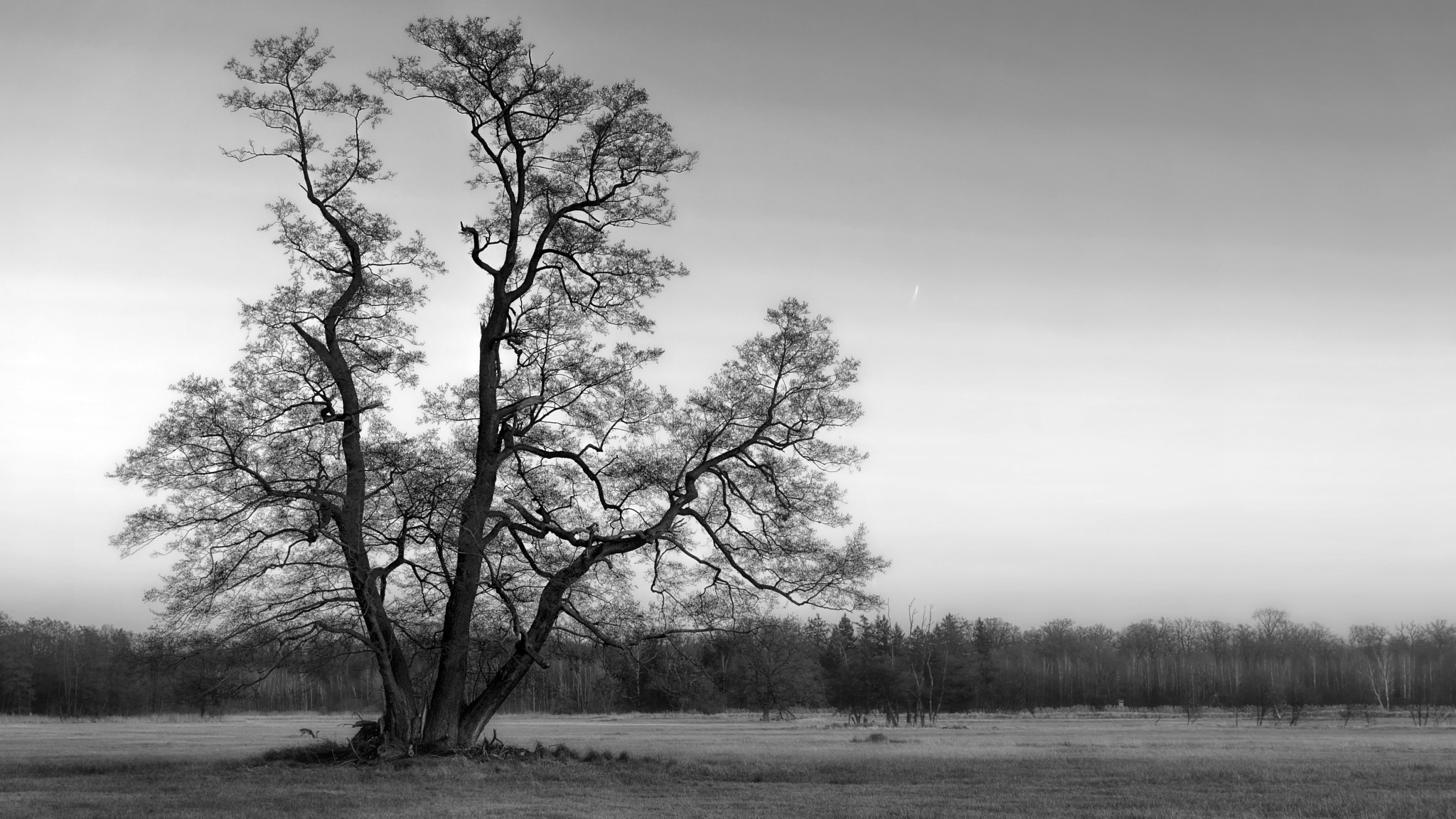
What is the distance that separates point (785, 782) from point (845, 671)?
59.7 metres

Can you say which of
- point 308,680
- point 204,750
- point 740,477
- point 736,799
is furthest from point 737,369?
point 204,750

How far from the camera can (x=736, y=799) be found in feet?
64.1

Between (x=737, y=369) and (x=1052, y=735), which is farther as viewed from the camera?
(x=1052, y=735)

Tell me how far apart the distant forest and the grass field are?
2159mm

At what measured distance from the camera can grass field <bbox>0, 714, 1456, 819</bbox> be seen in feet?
57.2

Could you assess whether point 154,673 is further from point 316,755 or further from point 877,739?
point 877,739

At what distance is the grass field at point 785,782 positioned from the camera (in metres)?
17.4

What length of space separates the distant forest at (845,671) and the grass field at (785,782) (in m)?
2.16

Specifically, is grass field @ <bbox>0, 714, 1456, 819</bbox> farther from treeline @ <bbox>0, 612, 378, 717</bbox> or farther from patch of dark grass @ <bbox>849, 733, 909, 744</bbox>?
patch of dark grass @ <bbox>849, 733, 909, 744</bbox>

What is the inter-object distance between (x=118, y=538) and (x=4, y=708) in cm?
9655

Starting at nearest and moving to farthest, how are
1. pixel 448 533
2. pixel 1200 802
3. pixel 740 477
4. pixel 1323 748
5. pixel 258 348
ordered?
1. pixel 1200 802
2. pixel 448 533
3. pixel 258 348
4. pixel 740 477
5. pixel 1323 748

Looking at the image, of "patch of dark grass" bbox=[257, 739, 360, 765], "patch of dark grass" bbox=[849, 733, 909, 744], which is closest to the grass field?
"patch of dark grass" bbox=[257, 739, 360, 765]

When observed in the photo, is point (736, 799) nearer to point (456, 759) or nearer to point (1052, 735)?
point (456, 759)

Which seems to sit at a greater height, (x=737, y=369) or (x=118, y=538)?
(x=737, y=369)
